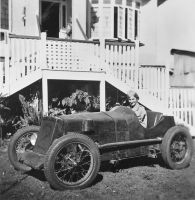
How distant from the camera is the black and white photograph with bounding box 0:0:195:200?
6.07 metres

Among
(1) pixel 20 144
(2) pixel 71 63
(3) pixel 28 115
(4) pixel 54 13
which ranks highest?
(4) pixel 54 13

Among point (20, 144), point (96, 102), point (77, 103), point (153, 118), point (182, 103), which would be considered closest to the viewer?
point (20, 144)

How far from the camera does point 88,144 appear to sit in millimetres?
6020

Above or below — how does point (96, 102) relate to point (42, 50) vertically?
below

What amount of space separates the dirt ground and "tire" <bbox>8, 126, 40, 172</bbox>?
0.60ft

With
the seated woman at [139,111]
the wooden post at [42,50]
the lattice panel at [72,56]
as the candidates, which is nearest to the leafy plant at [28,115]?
the wooden post at [42,50]

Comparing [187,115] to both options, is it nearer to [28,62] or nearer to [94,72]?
A: [94,72]

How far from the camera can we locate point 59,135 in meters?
6.42

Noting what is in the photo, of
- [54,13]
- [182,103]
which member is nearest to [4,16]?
[54,13]

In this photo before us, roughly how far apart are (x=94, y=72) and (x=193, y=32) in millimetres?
7406

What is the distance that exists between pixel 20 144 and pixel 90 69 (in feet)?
15.2

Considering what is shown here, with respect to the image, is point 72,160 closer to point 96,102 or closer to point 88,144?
point 88,144

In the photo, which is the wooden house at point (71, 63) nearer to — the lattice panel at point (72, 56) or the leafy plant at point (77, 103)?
the lattice panel at point (72, 56)

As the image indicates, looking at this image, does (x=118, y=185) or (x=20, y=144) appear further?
(x=20, y=144)
